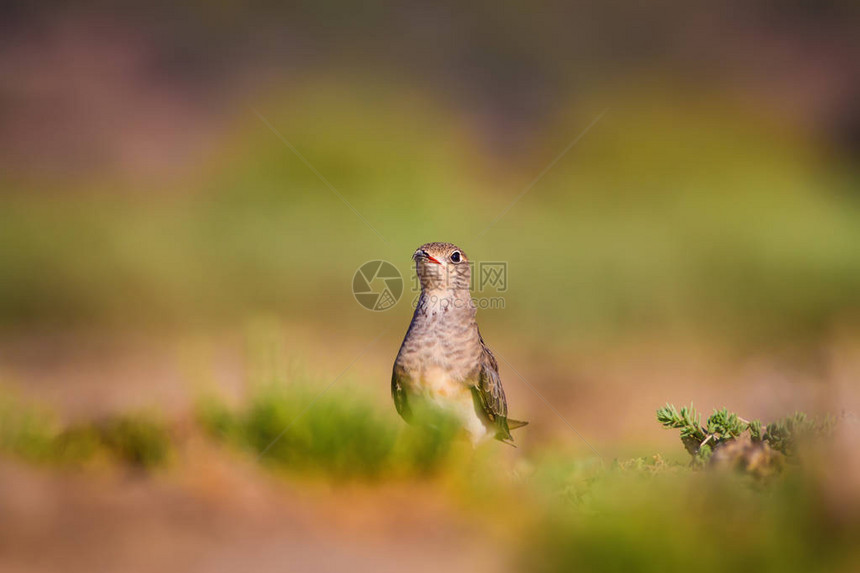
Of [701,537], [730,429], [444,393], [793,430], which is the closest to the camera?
[701,537]

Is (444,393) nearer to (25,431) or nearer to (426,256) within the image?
(426,256)

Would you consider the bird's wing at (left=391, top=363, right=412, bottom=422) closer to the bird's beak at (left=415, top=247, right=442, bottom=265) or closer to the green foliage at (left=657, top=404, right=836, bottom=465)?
the bird's beak at (left=415, top=247, right=442, bottom=265)

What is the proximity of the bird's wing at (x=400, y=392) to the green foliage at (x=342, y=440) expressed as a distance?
0.79 m

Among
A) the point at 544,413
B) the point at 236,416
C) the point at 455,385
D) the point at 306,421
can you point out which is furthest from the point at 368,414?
the point at 544,413

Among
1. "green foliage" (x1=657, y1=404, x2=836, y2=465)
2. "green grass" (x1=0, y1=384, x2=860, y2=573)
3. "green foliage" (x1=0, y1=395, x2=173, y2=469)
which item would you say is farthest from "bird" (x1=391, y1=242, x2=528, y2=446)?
"green foliage" (x1=0, y1=395, x2=173, y2=469)

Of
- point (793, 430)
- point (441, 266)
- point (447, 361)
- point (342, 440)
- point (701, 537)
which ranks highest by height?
point (441, 266)

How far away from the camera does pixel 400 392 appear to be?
276 cm

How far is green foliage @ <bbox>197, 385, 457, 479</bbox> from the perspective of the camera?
5.46 feet

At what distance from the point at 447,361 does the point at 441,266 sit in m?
0.37

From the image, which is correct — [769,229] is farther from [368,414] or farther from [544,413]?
[368,414]

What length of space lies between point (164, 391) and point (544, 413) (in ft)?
7.05

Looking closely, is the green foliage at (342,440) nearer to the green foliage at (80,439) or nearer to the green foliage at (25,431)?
the green foliage at (80,439)

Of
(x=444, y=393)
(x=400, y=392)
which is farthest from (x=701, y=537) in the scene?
(x=400, y=392)

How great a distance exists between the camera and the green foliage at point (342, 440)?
1.67 meters
